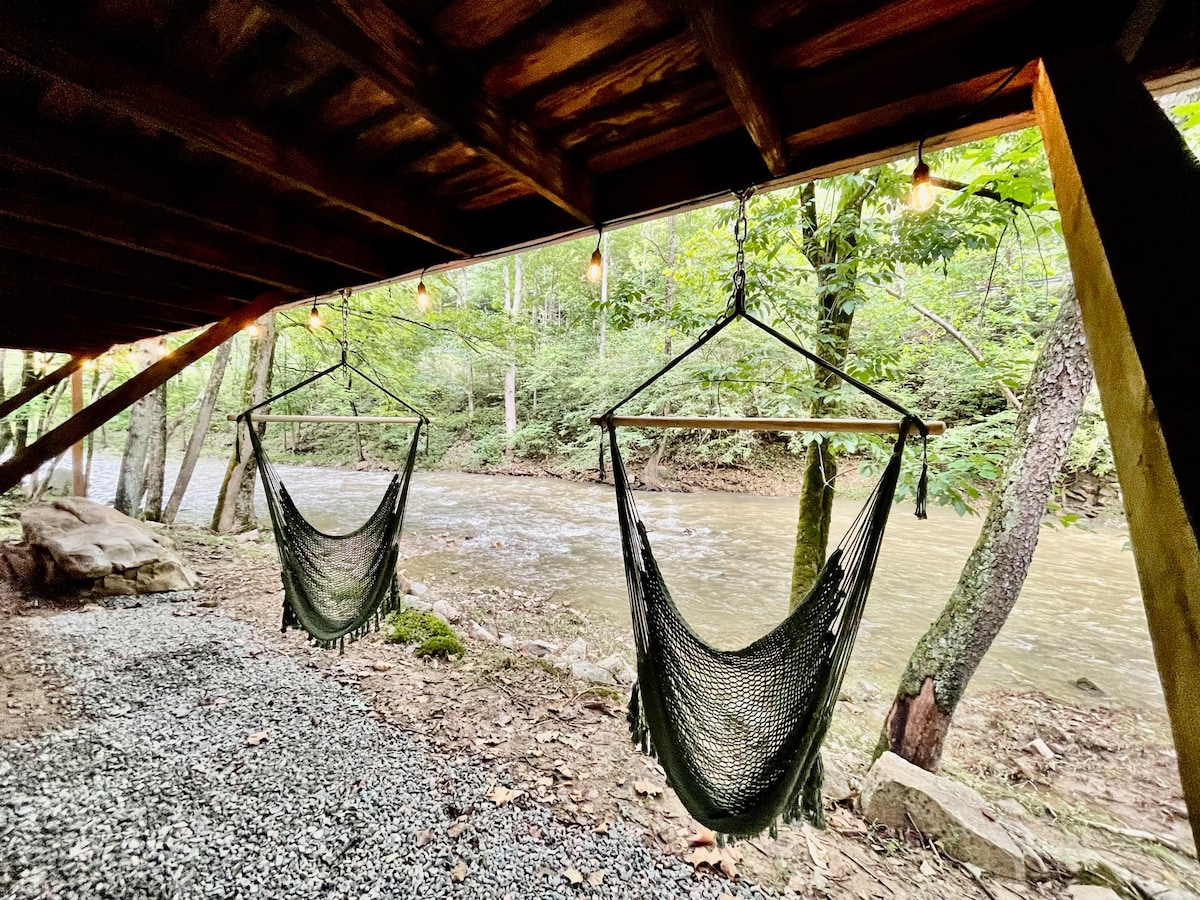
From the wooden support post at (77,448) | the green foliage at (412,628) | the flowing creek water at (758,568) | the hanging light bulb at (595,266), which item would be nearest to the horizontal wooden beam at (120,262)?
the hanging light bulb at (595,266)

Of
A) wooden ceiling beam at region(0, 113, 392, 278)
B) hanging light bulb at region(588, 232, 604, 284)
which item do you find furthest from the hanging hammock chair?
hanging light bulb at region(588, 232, 604, 284)

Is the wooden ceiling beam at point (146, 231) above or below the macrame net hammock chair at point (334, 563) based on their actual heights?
above

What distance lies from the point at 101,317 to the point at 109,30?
6.64ft

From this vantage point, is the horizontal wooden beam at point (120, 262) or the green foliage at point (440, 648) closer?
the horizontal wooden beam at point (120, 262)

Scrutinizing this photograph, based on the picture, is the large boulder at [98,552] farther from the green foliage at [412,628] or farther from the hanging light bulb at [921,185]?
the hanging light bulb at [921,185]

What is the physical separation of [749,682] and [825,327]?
166cm

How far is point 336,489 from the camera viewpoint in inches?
309

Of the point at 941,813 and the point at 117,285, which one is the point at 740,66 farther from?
the point at 117,285

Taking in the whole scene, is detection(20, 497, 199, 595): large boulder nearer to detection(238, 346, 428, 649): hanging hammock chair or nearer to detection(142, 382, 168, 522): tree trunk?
detection(142, 382, 168, 522): tree trunk

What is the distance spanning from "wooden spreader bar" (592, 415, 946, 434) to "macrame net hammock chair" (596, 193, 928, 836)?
0.02 meters

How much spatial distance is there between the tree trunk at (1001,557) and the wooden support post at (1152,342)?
5.40 feet

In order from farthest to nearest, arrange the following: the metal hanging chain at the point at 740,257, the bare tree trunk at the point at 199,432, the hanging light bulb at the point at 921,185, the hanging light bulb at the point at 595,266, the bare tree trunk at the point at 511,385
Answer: the bare tree trunk at the point at 511,385
the bare tree trunk at the point at 199,432
the hanging light bulb at the point at 595,266
the metal hanging chain at the point at 740,257
the hanging light bulb at the point at 921,185

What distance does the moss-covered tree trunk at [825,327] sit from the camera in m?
1.96

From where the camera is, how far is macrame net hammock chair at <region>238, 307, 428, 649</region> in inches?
75.3
